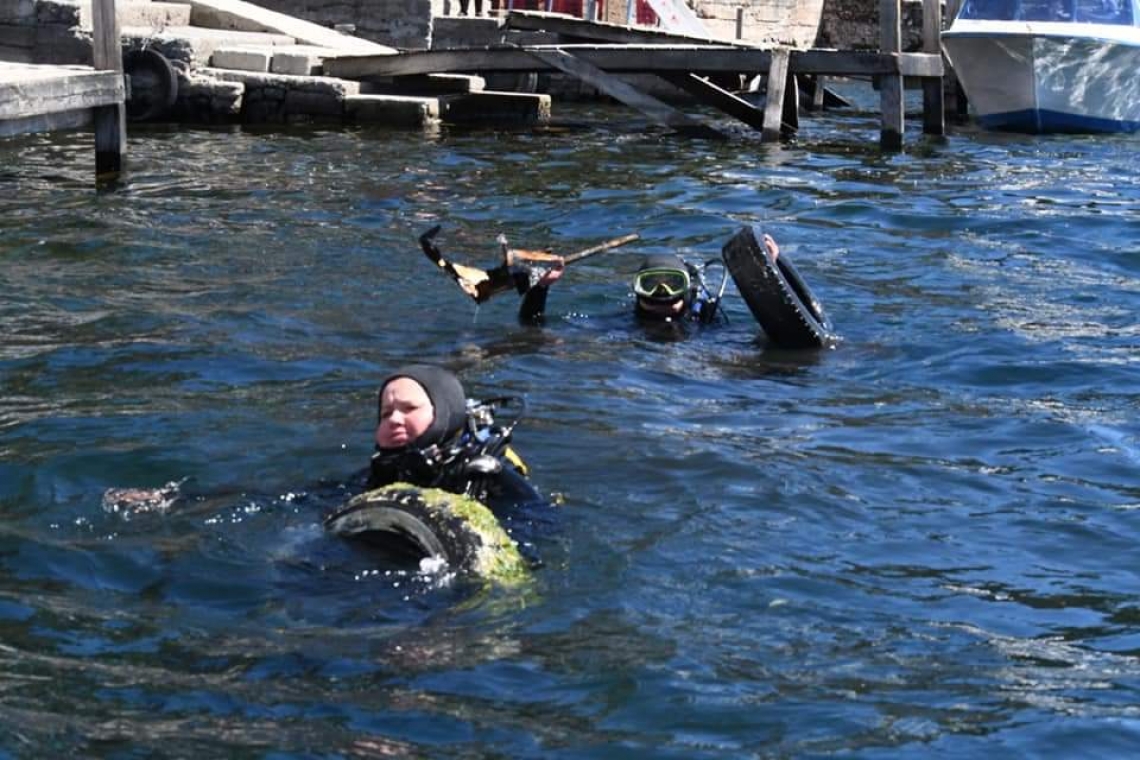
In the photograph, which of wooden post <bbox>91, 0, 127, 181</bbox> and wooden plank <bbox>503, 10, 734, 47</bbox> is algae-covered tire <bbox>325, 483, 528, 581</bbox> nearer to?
wooden post <bbox>91, 0, 127, 181</bbox>

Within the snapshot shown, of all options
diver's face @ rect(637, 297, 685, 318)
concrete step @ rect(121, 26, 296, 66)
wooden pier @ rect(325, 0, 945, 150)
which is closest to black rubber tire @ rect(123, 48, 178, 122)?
concrete step @ rect(121, 26, 296, 66)

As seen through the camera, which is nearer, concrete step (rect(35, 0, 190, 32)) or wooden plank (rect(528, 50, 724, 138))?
wooden plank (rect(528, 50, 724, 138))

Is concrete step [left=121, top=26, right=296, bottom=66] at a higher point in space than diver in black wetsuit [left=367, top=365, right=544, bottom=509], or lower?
higher

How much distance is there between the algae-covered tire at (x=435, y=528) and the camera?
5566mm

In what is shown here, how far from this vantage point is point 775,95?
18.2 metres

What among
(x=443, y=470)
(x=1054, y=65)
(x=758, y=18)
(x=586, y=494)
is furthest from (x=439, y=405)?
(x=758, y=18)

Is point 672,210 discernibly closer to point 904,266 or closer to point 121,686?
point 904,266

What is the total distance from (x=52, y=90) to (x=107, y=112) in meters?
1.64

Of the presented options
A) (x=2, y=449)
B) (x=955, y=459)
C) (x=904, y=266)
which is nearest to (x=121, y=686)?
(x=2, y=449)

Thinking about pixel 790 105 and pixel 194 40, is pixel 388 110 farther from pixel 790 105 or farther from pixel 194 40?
pixel 790 105

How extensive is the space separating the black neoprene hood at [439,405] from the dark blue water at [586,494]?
1.60 ft

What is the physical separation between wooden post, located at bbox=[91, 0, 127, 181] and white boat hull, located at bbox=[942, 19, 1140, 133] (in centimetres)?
1105

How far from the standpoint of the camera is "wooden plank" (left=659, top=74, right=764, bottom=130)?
62.7 feet

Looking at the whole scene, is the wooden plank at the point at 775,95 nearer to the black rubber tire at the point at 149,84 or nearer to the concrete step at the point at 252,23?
the concrete step at the point at 252,23
